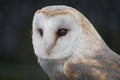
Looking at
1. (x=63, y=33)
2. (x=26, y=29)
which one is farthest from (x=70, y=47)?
(x=26, y=29)

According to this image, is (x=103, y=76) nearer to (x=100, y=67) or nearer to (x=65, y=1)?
(x=100, y=67)

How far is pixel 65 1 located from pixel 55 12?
10.2 feet

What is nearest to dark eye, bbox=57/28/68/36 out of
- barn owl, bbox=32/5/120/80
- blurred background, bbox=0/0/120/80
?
barn owl, bbox=32/5/120/80

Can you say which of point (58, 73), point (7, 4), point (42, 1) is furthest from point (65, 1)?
point (58, 73)

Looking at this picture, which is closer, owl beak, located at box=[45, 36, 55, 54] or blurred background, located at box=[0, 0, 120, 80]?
owl beak, located at box=[45, 36, 55, 54]

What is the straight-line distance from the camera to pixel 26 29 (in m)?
6.35

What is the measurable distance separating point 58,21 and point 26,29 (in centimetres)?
342

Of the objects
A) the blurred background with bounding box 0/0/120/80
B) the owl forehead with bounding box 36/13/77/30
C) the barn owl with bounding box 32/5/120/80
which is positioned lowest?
the blurred background with bounding box 0/0/120/80

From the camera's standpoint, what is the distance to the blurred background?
612 cm

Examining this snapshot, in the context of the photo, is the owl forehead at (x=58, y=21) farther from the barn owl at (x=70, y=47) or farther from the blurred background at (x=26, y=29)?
the blurred background at (x=26, y=29)

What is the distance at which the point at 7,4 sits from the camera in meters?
6.36

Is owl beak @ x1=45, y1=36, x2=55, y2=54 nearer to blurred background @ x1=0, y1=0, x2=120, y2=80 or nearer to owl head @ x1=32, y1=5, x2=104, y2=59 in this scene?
owl head @ x1=32, y1=5, x2=104, y2=59

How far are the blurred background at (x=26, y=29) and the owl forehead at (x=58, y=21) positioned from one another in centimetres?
301

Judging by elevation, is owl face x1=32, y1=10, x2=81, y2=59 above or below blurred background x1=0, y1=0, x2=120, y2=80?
above
